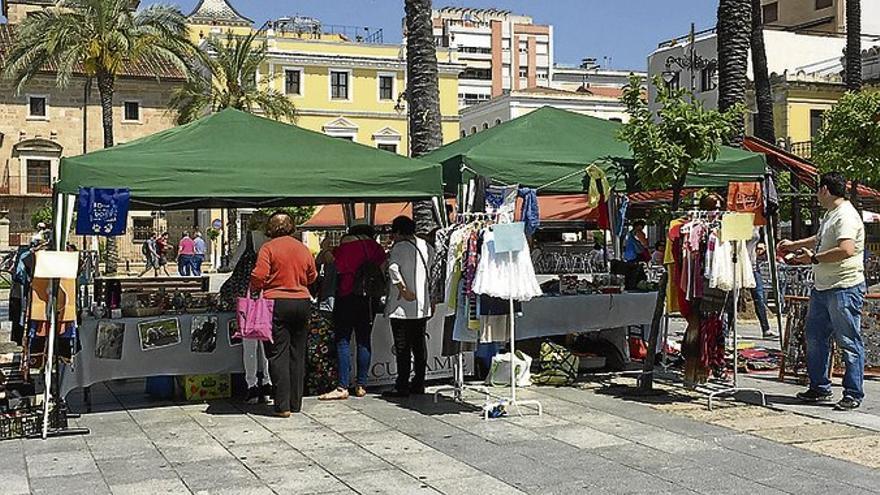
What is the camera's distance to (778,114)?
1462 inches

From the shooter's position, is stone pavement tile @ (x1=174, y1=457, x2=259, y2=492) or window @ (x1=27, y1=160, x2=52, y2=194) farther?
window @ (x1=27, y1=160, x2=52, y2=194)

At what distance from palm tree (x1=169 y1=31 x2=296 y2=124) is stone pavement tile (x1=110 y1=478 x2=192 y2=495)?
3875cm

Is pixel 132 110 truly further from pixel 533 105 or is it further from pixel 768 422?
pixel 768 422

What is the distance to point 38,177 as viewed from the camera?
50.4 metres

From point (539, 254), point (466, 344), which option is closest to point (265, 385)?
point (466, 344)

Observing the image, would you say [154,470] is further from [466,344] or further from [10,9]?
[10,9]

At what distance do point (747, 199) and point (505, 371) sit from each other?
3.01 m

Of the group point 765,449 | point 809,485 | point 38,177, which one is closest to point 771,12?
point 38,177

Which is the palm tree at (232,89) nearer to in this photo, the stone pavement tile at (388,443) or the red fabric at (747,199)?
the red fabric at (747,199)

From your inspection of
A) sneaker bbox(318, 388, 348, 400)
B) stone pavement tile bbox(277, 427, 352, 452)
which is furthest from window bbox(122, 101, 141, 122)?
stone pavement tile bbox(277, 427, 352, 452)

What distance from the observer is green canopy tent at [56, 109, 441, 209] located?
8.14m

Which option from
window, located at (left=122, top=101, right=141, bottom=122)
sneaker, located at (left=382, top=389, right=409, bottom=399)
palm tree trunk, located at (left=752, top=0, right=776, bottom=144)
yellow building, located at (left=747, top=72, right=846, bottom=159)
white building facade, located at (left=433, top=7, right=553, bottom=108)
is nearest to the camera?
sneaker, located at (left=382, top=389, right=409, bottom=399)

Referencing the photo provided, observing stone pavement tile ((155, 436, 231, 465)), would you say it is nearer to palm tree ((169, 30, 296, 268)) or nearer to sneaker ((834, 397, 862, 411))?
sneaker ((834, 397, 862, 411))

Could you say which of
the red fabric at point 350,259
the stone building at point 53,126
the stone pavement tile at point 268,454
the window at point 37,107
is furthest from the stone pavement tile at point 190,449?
the window at point 37,107
